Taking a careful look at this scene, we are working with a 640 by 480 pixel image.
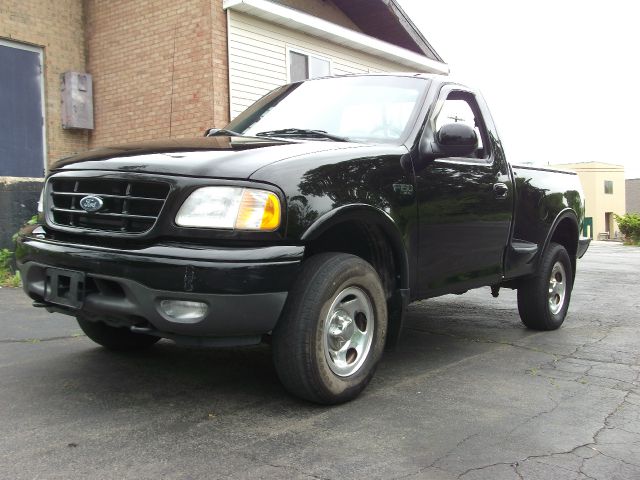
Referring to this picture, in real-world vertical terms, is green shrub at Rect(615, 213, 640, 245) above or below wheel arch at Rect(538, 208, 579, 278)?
below

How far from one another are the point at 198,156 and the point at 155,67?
9.19 metres

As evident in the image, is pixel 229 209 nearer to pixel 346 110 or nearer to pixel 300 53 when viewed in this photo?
pixel 346 110

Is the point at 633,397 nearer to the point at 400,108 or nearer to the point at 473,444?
the point at 473,444

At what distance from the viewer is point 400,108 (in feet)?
14.5

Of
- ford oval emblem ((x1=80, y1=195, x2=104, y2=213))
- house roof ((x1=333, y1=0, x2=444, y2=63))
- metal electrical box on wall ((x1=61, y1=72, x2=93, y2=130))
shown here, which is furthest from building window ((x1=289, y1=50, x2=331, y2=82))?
ford oval emblem ((x1=80, y1=195, x2=104, y2=213))

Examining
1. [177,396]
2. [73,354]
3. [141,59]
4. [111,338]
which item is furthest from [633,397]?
[141,59]

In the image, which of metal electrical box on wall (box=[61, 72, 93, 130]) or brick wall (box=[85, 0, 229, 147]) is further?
metal electrical box on wall (box=[61, 72, 93, 130])

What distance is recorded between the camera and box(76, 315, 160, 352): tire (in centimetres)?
437

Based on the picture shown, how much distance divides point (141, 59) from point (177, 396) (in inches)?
377

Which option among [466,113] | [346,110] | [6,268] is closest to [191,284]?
Result: [346,110]

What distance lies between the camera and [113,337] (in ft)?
14.5

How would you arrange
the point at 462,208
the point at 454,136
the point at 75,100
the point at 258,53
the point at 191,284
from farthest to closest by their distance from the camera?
the point at 75,100 < the point at 258,53 < the point at 462,208 < the point at 454,136 < the point at 191,284

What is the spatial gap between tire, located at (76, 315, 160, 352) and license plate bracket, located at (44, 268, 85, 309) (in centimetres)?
98

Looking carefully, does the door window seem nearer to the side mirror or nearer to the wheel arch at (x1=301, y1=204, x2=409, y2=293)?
the side mirror
